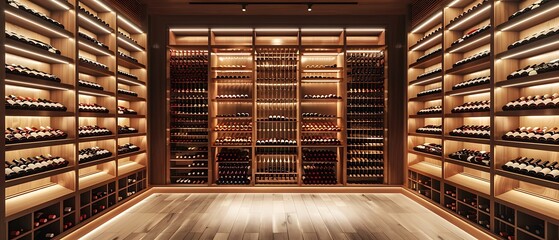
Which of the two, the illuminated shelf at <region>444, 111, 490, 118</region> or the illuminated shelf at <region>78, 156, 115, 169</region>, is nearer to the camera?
the illuminated shelf at <region>444, 111, 490, 118</region>

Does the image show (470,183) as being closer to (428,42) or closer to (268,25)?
(428,42)

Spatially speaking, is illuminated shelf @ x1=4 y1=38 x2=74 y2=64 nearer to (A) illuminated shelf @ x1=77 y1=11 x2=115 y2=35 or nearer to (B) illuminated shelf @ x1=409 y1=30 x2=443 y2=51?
(A) illuminated shelf @ x1=77 y1=11 x2=115 y2=35

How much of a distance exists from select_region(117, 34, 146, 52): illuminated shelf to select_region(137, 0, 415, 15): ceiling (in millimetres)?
910

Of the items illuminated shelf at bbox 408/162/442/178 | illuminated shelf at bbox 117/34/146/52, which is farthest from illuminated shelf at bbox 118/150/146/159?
illuminated shelf at bbox 408/162/442/178

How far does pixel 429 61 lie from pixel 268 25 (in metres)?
3.35

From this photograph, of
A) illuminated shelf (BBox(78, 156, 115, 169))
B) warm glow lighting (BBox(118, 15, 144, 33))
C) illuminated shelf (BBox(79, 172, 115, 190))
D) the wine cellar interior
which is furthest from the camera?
warm glow lighting (BBox(118, 15, 144, 33))

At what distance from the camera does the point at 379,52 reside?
707 centimetres

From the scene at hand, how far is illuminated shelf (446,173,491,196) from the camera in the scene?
14.1 ft

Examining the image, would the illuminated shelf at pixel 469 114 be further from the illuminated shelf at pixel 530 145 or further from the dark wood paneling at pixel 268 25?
the dark wood paneling at pixel 268 25

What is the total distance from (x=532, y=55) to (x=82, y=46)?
6.27m

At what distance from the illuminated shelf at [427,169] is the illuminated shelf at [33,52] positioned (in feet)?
19.8

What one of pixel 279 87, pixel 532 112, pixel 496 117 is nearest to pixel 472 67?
pixel 496 117

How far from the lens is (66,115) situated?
4082 mm

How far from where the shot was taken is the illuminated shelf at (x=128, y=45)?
221 inches
